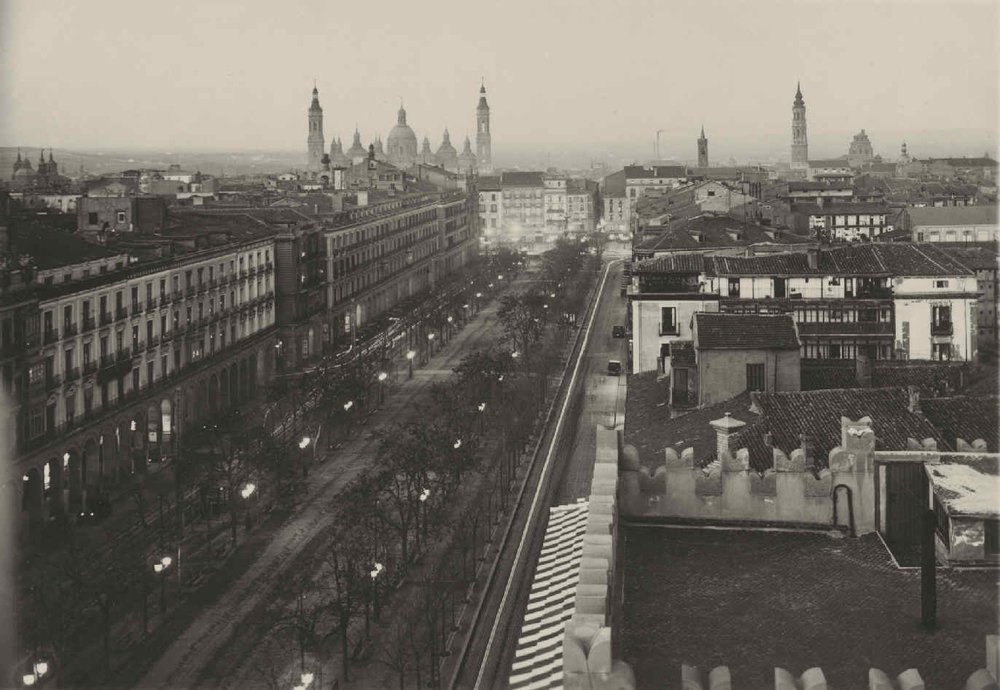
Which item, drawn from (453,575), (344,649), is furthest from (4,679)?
(453,575)

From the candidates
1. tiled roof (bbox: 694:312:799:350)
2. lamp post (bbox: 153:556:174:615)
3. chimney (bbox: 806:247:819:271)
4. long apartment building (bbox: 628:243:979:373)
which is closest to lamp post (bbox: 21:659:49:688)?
lamp post (bbox: 153:556:174:615)

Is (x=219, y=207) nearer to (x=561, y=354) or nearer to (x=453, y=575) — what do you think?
(x=561, y=354)

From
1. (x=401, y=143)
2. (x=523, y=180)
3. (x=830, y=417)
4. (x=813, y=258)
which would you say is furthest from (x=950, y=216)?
(x=401, y=143)

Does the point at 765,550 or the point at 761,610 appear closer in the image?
the point at 761,610

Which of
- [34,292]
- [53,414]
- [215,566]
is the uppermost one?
[34,292]

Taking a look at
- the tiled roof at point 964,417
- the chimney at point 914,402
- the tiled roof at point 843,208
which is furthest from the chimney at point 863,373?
the tiled roof at point 843,208

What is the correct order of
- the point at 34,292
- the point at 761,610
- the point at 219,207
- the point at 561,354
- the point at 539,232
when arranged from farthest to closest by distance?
the point at 539,232
the point at 219,207
the point at 561,354
the point at 34,292
the point at 761,610

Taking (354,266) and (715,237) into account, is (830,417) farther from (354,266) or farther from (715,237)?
(354,266)
